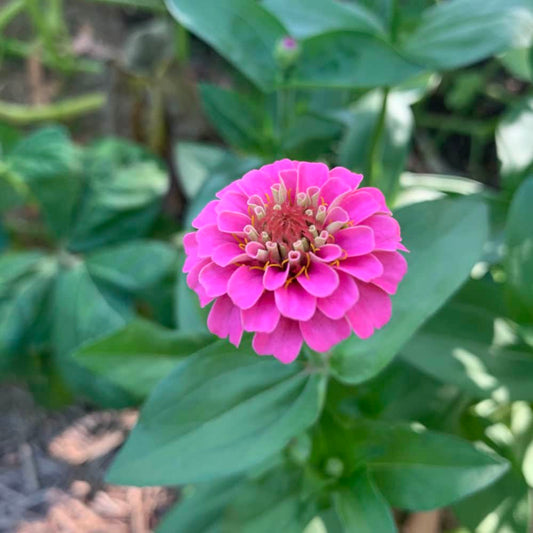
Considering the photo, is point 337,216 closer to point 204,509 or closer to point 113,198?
point 204,509

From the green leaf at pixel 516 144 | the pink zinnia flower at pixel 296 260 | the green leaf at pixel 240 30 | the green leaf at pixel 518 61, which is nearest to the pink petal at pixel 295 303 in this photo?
the pink zinnia flower at pixel 296 260

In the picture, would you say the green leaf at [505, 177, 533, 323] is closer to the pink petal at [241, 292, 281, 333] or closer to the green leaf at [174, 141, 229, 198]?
Answer: the pink petal at [241, 292, 281, 333]

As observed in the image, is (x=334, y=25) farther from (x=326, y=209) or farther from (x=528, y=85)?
(x=528, y=85)

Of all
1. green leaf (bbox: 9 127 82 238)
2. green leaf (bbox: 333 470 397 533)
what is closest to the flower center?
green leaf (bbox: 333 470 397 533)

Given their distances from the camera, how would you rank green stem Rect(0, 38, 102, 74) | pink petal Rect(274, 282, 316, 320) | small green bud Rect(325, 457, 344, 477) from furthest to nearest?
green stem Rect(0, 38, 102, 74), small green bud Rect(325, 457, 344, 477), pink petal Rect(274, 282, 316, 320)

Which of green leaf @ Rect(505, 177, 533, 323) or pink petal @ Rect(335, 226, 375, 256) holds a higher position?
pink petal @ Rect(335, 226, 375, 256)
